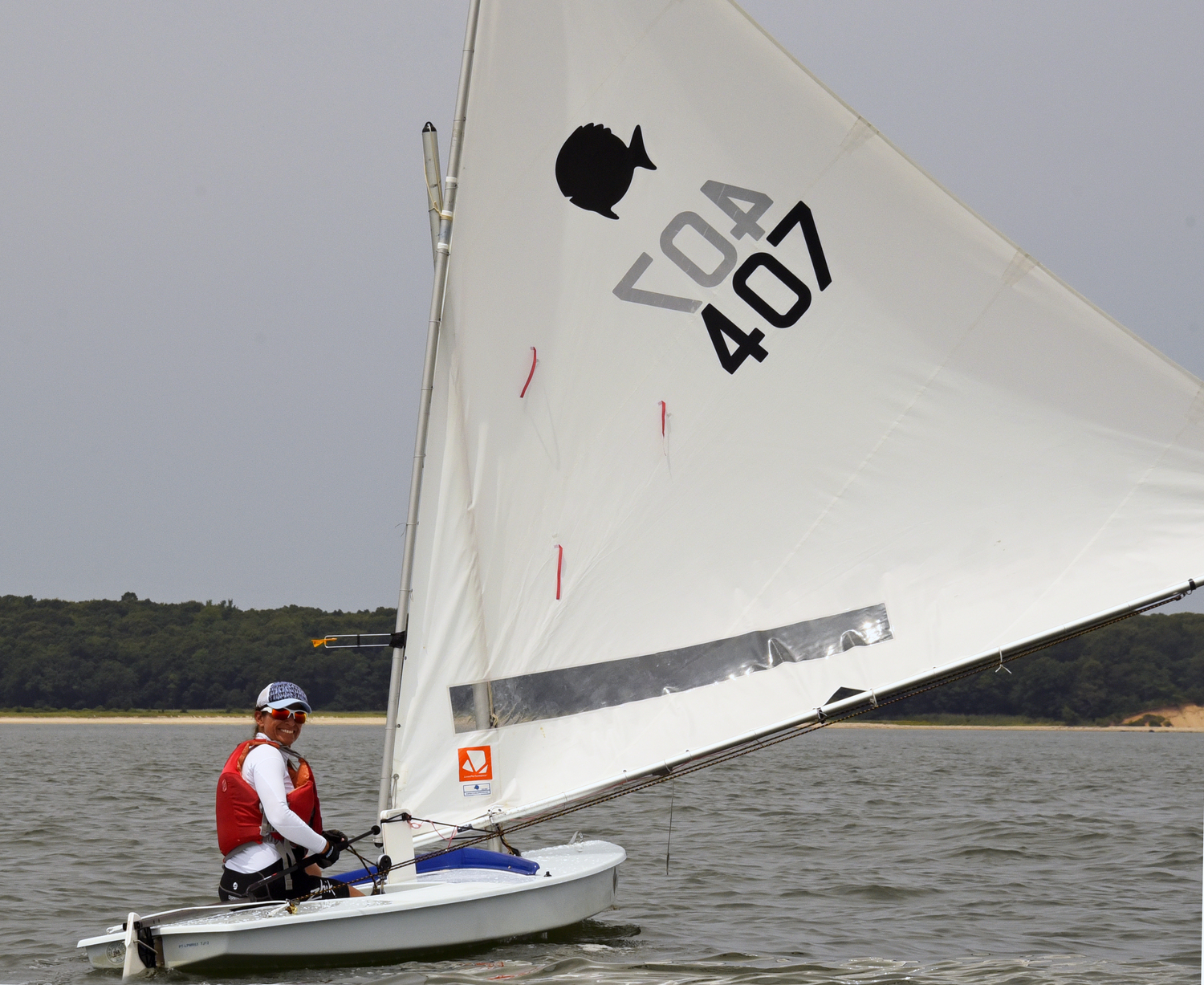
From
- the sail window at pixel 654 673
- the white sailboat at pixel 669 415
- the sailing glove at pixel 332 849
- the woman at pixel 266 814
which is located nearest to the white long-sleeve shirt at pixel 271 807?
the woman at pixel 266 814

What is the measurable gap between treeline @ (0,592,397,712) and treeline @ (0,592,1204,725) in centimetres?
7

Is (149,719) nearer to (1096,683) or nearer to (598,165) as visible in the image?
(1096,683)

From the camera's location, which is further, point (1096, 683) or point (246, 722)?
point (1096, 683)

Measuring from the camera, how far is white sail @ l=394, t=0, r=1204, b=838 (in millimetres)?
7793

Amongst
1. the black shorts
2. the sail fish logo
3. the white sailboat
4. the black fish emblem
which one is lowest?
the black shorts

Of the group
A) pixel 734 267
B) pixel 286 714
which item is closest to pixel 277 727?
pixel 286 714

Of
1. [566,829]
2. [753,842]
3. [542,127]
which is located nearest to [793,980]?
[542,127]

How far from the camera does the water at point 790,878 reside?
8.12m

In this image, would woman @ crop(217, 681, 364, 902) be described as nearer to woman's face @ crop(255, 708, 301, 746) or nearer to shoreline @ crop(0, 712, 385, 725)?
woman's face @ crop(255, 708, 301, 746)

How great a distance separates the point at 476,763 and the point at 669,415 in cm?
240

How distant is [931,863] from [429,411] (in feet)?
27.0

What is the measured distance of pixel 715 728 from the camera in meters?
7.61

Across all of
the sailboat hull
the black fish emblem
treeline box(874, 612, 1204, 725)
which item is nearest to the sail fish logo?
the sailboat hull

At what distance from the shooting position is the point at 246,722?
2793 inches
